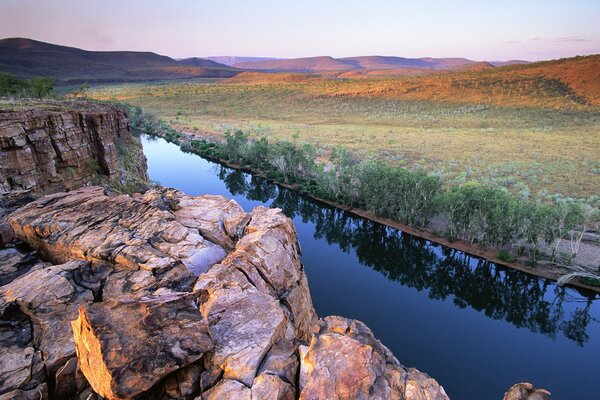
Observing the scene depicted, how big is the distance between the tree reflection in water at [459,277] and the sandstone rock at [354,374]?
26535 mm

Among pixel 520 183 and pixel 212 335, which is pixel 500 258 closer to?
pixel 520 183

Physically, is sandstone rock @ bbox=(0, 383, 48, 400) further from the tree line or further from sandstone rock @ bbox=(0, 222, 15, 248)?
the tree line

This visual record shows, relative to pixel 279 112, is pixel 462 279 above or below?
below

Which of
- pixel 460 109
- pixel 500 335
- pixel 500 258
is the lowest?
pixel 500 335

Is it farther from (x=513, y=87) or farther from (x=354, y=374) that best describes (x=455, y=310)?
(x=513, y=87)

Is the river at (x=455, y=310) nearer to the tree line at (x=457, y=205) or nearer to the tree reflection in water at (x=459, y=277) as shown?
the tree reflection in water at (x=459, y=277)

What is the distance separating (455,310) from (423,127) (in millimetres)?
75803

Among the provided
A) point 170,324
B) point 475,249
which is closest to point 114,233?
point 170,324

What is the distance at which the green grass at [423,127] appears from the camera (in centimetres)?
5694

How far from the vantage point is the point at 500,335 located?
27.5 metres

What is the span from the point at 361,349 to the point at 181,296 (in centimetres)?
450

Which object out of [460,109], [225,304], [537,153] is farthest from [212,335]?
[460,109]

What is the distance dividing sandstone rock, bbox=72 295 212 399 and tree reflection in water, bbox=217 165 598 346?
29.0m

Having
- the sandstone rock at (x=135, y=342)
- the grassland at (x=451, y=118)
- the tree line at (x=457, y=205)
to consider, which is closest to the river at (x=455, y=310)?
the tree line at (x=457, y=205)
